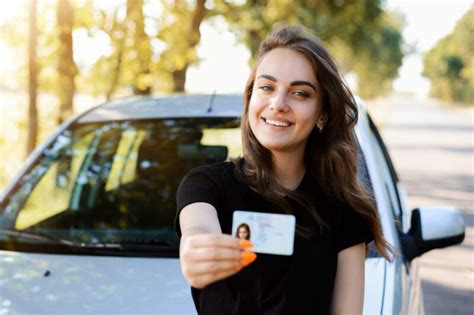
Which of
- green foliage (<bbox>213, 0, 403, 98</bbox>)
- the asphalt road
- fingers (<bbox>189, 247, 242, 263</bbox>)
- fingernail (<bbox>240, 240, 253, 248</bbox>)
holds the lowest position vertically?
the asphalt road

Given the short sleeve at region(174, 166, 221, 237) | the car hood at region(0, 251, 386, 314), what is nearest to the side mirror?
the car hood at region(0, 251, 386, 314)

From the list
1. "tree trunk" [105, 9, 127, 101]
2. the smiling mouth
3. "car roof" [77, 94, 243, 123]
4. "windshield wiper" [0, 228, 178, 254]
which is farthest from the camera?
"tree trunk" [105, 9, 127, 101]

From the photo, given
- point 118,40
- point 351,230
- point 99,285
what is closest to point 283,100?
point 351,230

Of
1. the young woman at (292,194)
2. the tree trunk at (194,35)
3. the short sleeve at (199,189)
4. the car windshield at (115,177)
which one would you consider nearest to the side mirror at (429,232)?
the car windshield at (115,177)

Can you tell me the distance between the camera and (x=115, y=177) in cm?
375

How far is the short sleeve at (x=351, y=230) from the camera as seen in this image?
177 centimetres

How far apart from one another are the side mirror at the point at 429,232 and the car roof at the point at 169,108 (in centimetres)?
98

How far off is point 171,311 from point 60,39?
425 cm

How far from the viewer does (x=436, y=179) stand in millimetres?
13430

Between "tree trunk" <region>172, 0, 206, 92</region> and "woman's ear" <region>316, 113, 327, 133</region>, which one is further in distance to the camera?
"tree trunk" <region>172, 0, 206, 92</region>

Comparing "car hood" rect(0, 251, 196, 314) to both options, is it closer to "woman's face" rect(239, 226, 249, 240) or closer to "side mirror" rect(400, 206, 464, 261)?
"woman's face" rect(239, 226, 249, 240)

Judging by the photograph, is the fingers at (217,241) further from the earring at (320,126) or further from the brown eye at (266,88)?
the earring at (320,126)

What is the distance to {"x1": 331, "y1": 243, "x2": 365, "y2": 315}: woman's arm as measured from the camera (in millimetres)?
1764

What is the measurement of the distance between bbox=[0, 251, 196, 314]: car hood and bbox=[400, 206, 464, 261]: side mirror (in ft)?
3.48
